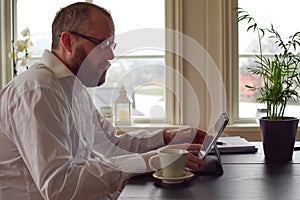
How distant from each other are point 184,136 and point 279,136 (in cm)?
41

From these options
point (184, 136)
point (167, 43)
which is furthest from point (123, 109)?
point (184, 136)

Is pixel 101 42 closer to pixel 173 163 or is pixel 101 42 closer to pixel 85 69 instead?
pixel 85 69

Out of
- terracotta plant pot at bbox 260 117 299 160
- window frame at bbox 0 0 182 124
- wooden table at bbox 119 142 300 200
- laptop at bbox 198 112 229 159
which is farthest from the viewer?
window frame at bbox 0 0 182 124

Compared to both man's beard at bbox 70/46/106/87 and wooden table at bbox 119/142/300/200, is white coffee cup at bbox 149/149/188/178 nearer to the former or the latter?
wooden table at bbox 119/142/300/200

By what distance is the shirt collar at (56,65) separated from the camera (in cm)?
166

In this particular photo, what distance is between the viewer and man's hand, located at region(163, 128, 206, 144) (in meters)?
1.94

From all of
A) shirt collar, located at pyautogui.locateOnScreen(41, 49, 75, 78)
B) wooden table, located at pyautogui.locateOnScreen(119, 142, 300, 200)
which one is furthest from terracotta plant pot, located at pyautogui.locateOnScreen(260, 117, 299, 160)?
shirt collar, located at pyautogui.locateOnScreen(41, 49, 75, 78)

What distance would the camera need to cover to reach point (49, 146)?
4.57 ft

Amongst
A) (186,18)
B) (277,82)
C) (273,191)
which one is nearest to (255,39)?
(186,18)

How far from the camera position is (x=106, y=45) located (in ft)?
5.66

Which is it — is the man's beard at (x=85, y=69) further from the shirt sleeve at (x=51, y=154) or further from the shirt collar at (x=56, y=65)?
the shirt sleeve at (x=51, y=154)

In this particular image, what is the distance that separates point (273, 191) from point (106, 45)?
0.82 metres

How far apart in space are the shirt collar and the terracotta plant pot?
2.66ft

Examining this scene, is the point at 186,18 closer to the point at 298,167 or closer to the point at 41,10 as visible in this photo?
the point at 41,10
